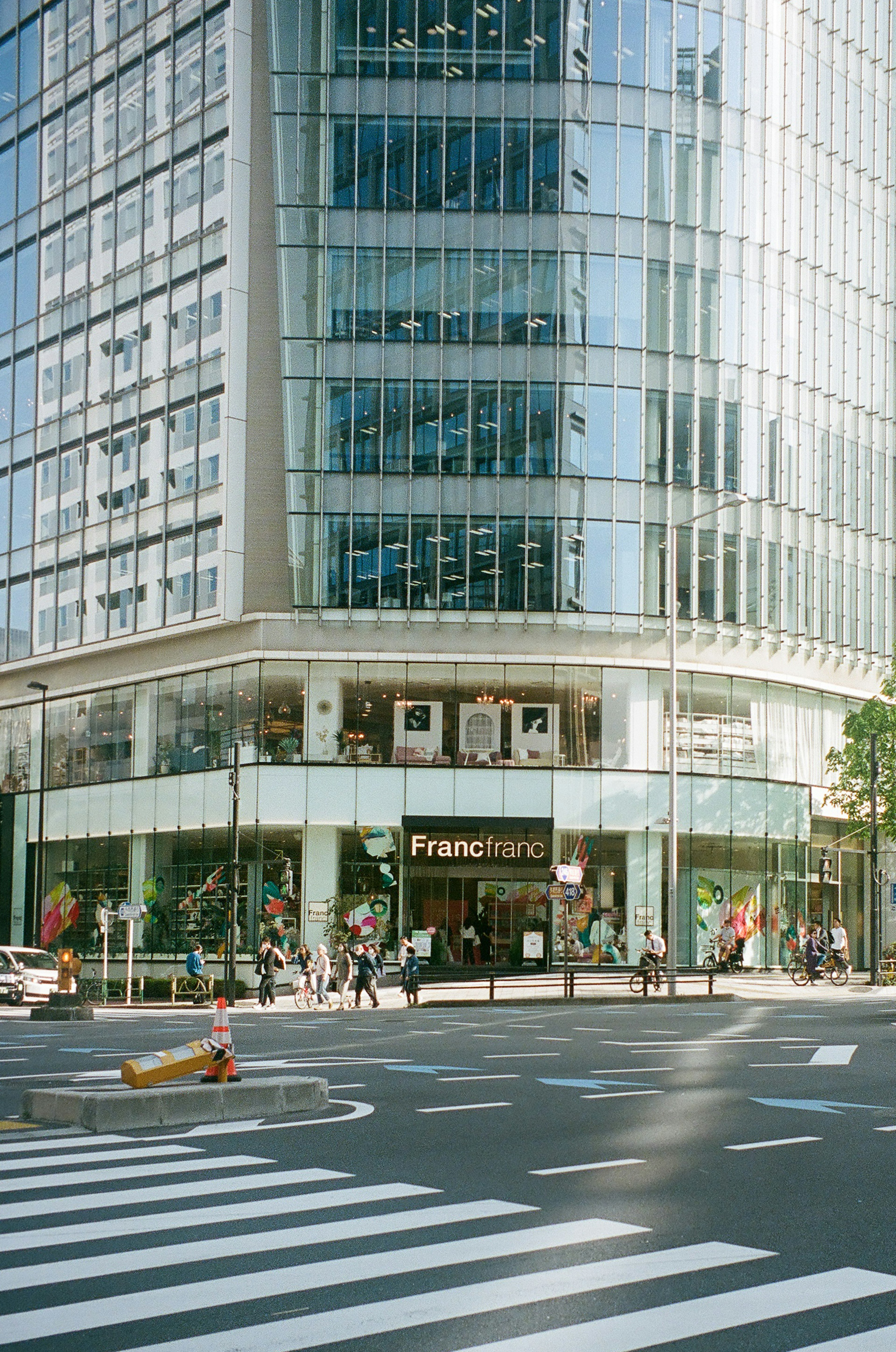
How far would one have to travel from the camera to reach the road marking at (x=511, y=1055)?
20922 mm

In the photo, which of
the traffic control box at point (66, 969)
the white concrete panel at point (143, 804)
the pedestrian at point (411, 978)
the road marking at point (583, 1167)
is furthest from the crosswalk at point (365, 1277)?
the white concrete panel at point (143, 804)

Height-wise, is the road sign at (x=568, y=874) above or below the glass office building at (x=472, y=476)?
below

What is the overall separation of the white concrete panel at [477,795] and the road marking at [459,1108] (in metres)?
35.5

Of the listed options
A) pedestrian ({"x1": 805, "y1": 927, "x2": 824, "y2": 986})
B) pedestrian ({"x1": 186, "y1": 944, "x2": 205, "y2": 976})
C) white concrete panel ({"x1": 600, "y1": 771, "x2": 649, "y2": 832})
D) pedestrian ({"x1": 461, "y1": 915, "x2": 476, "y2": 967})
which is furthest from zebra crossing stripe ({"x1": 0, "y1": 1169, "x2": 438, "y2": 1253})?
white concrete panel ({"x1": 600, "y1": 771, "x2": 649, "y2": 832})

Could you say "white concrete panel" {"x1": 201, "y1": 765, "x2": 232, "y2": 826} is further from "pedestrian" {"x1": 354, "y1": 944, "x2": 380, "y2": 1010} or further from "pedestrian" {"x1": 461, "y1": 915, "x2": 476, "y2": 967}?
"pedestrian" {"x1": 354, "y1": 944, "x2": 380, "y2": 1010}

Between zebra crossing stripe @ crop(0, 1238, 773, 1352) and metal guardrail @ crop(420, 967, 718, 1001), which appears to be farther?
metal guardrail @ crop(420, 967, 718, 1001)

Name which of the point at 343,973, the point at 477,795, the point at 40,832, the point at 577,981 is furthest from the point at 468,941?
the point at 40,832

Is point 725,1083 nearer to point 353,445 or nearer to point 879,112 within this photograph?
point 353,445

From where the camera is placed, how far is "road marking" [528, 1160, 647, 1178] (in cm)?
1098

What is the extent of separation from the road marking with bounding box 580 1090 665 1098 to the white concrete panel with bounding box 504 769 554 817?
34091 mm

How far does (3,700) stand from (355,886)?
Answer: 2130 centimetres

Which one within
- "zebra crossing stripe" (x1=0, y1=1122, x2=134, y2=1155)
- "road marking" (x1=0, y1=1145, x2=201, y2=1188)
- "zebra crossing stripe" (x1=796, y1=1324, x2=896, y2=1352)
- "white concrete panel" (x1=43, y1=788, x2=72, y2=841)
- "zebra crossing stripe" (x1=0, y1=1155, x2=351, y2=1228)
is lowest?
"zebra crossing stripe" (x1=0, y1=1122, x2=134, y2=1155)

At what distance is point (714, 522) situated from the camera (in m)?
53.3

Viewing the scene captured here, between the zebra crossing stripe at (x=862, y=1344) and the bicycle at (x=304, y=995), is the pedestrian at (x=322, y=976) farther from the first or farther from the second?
the zebra crossing stripe at (x=862, y=1344)
